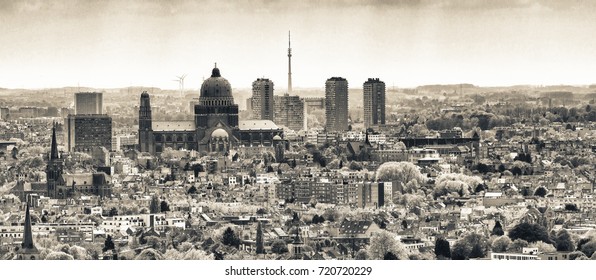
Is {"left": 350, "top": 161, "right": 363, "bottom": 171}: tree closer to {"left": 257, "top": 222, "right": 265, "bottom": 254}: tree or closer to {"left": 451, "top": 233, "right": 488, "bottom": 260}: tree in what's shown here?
{"left": 257, "top": 222, "right": 265, "bottom": 254}: tree

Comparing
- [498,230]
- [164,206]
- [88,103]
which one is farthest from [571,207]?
[88,103]

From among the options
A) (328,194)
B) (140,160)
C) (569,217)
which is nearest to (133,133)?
(140,160)

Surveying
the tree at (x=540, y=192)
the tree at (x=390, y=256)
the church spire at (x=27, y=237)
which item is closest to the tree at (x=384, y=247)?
the tree at (x=390, y=256)

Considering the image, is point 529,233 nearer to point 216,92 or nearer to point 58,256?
point 58,256

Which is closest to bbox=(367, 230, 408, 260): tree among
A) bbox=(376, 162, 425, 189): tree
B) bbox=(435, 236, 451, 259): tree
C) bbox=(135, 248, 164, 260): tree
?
bbox=(435, 236, 451, 259): tree

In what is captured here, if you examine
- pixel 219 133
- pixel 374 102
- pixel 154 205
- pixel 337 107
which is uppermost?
pixel 374 102

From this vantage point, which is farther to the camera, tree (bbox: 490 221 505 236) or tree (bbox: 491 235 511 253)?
tree (bbox: 490 221 505 236)

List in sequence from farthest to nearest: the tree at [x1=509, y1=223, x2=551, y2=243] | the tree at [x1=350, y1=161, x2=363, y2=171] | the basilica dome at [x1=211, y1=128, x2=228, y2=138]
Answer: the basilica dome at [x1=211, y1=128, x2=228, y2=138] < the tree at [x1=350, y1=161, x2=363, y2=171] < the tree at [x1=509, y1=223, x2=551, y2=243]
